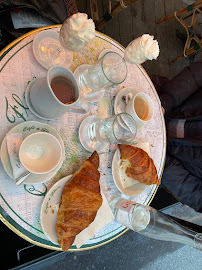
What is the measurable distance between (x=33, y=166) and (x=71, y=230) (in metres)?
0.26

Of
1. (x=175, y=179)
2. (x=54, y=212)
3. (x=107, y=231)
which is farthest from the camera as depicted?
(x=175, y=179)

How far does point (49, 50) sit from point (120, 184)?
0.59 metres

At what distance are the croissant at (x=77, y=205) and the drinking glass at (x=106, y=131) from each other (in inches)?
4.8

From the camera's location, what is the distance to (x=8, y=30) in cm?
104

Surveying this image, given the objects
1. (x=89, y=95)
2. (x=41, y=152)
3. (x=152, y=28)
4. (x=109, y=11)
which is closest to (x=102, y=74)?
(x=89, y=95)

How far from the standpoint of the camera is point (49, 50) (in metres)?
0.89

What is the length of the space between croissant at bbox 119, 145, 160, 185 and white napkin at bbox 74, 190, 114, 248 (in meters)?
0.17

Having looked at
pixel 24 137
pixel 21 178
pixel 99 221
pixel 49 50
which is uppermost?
pixel 49 50

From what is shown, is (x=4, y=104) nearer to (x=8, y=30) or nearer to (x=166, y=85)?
(x=8, y=30)

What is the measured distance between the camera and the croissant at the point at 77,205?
2.77 feet

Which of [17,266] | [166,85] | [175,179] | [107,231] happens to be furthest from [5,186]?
[166,85]

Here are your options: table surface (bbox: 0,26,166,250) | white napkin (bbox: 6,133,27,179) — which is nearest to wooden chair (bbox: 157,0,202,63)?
table surface (bbox: 0,26,166,250)

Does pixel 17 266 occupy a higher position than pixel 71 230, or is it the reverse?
pixel 71 230

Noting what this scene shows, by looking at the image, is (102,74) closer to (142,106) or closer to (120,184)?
(142,106)
